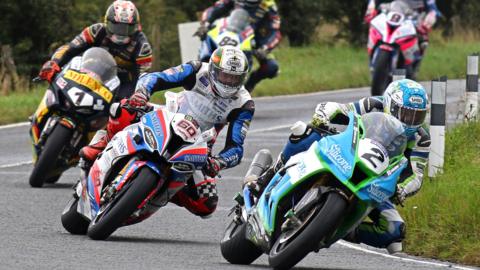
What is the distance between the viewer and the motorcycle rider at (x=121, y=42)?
49.1ft

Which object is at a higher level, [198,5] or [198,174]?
[198,174]

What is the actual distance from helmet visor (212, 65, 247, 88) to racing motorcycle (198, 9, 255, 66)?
1007cm

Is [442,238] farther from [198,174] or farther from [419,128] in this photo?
[198,174]

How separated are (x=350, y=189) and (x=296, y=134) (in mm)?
1168

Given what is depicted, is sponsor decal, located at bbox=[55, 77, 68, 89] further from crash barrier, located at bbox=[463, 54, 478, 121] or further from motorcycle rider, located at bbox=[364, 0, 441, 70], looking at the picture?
motorcycle rider, located at bbox=[364, 0, 441, 70]

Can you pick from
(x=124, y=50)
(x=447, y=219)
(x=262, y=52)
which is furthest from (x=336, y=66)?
(x=447, y=219)

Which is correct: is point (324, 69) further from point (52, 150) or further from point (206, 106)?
point (206, 106)

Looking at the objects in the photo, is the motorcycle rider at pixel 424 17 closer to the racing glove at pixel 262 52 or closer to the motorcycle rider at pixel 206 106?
the racing glove at pixel 262 52

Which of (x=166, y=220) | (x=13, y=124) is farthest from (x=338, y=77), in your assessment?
(x=166, y=220)

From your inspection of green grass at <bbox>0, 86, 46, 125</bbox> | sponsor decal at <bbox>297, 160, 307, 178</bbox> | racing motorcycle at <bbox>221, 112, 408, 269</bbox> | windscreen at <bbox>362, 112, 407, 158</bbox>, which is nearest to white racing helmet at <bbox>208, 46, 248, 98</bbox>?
racing motorcycle at <bbox>221, 112, 408, 269</bbox>

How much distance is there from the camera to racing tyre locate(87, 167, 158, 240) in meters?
10.0

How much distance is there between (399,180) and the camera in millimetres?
9859

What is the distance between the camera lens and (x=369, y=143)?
8.85 metres

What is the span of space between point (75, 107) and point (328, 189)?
5700mm
